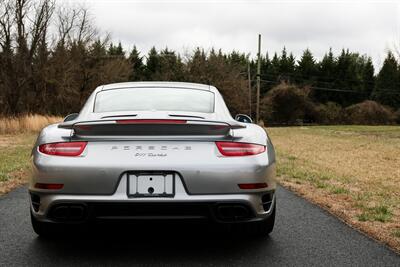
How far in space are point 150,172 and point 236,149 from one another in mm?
659

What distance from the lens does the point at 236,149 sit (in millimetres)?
3725

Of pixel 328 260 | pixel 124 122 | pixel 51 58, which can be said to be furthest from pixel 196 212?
pixel 51 58

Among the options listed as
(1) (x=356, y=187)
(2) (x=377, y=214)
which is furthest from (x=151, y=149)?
(1) (x=356, y=187)

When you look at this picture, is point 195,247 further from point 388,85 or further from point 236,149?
point 388,85

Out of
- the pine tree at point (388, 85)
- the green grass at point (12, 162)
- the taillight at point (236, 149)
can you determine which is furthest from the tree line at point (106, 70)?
the taillight at point (236, 149)

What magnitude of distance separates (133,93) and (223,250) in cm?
171

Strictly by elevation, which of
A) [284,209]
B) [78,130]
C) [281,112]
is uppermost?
[78,130]

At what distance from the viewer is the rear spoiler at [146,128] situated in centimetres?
365

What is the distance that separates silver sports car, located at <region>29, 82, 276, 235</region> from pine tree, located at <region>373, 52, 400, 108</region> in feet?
251

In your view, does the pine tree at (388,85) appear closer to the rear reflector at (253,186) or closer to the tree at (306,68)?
the tree at (306,68)

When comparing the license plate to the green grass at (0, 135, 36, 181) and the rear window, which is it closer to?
the rear window

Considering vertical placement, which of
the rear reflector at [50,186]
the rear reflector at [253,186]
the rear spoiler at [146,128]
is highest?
the rear spoiler at [146,128]

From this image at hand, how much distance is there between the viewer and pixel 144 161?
11.6 ft

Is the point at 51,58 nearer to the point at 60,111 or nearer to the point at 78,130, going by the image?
the point at 60,111
